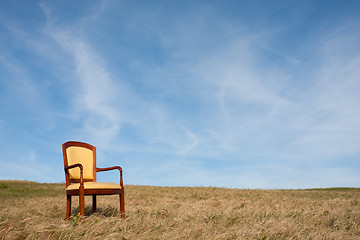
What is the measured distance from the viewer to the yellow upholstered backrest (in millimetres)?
6082

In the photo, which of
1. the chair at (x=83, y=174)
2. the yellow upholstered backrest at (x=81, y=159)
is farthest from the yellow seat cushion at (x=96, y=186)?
the yellow upholstered backrest at (x=81, y=159)

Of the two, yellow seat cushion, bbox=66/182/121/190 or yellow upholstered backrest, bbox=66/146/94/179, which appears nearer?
yellow seat cushion, bbox=66/182/121/190

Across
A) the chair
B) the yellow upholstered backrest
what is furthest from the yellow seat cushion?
the yellow upholstered backrest

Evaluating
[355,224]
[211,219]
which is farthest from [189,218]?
[355,224]

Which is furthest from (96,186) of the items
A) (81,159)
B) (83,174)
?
(81,159)

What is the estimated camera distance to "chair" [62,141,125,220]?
5.37 metres

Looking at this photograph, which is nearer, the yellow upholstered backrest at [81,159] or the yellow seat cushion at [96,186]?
the yellow seat cushion at [96,186]

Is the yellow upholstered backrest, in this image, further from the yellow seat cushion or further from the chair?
the yellow seat cushion

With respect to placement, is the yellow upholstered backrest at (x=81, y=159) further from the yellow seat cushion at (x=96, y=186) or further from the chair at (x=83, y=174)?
the yellow seat cushion at (x=96, y=186)

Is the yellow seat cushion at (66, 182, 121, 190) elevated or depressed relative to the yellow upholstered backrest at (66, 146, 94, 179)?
depressed

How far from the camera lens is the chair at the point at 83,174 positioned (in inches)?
211

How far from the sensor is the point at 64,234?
3.91m

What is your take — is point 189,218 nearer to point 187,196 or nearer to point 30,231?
point 30,231

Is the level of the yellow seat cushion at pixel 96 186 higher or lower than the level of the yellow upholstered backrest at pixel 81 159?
lower
